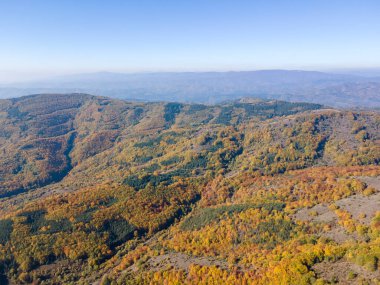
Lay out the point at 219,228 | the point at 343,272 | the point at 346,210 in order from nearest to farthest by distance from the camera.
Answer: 1. the point at 343,272
2. the point at 346,210
3. the point at 219,228

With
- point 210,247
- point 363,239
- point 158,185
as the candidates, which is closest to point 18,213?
point 158,185

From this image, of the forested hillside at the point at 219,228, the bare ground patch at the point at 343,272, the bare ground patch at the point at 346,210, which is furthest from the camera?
the bare ground patch at the point at 346,210

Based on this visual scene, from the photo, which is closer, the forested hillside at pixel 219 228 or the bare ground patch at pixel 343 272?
the bare ground patch at pixel 343 272

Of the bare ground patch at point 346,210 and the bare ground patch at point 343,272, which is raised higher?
the bare ground patch at point 343,272

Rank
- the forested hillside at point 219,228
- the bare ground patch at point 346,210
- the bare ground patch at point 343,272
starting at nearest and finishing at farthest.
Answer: the bare ground patch at point 343,272 < the forested hillside at point 219,228 < the bare ground patch at point 346,210

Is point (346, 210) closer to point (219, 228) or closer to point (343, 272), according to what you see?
point (343, 272)

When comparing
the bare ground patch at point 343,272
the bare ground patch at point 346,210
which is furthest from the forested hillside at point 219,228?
the bare ground patch at point 346,210

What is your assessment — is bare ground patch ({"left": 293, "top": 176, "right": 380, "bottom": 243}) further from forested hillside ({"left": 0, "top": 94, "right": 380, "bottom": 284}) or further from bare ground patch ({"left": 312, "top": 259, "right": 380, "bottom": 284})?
bare ground patch ({"left": 312, "top": 259, "right": 380, "bottom": 284})

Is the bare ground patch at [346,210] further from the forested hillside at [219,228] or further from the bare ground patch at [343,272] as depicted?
the bare ground patch at [343,272]

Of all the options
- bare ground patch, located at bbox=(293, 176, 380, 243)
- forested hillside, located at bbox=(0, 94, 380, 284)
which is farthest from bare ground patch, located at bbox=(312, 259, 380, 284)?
bare ground patch, located at bbox=(293, 176, 380, 243)

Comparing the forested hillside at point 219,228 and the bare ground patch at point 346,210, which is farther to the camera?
the bare ground patch at point 346,210

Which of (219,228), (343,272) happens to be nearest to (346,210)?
(343,272)
